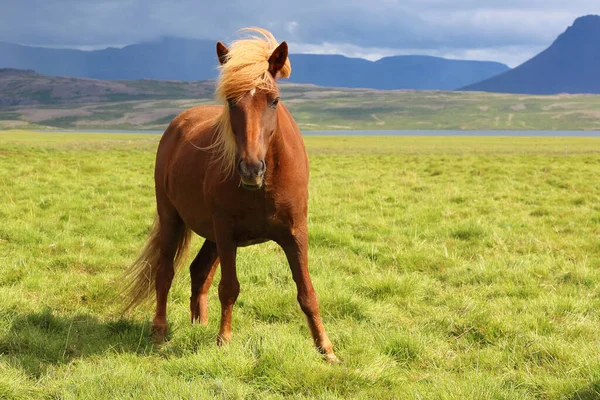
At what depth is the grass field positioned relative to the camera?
156 inches

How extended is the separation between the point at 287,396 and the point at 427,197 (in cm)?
1113

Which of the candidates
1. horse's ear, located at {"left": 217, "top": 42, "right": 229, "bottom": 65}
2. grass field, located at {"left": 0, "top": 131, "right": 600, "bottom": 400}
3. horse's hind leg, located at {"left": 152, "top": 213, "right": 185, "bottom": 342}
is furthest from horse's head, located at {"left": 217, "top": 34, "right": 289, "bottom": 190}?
horse's hind leg, located at {"left": 152, "top": 213, "right": 185, "bottom": 342}

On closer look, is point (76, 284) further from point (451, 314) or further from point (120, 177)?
point (120, 177)

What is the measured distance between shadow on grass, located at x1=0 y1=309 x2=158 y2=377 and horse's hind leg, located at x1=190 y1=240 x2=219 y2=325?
1.72 feet

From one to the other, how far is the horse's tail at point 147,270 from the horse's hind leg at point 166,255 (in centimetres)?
14

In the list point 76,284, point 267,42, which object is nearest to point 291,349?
point 267,42

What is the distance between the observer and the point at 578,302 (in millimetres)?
5852

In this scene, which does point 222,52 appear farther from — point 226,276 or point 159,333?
point 159,333

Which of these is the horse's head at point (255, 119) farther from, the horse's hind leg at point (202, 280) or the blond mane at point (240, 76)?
the horse's hind leg at point (202, 280)

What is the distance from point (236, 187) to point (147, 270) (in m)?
2.18

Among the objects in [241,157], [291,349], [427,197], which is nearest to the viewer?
[241,157]

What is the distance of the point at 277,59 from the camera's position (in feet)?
13.5

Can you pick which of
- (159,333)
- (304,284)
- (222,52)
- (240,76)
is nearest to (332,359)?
(304,284)

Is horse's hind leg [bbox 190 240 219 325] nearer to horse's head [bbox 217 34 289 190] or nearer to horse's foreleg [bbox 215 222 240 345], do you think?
horse's foreleg [bbox 215 222 240 345]
